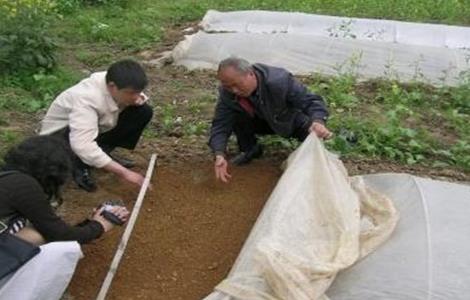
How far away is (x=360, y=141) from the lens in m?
4.84

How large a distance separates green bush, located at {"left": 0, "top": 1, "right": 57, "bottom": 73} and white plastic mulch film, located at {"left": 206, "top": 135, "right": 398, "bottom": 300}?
10.5 ft

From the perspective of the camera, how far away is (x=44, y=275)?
273 cm

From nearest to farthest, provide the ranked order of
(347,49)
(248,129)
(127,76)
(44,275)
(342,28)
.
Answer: (44,275)
(127,76)
(248,129)
(347,49)
(342,28)

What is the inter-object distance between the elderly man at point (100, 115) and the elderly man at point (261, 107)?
18.3 inches

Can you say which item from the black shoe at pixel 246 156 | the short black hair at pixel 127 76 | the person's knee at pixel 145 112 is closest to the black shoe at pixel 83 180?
the person's knee at pixel 145 112

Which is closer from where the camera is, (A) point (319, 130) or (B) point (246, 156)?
(A) point (319, 130)

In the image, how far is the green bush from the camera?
19.5 ft

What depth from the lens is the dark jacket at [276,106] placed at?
3943 mm

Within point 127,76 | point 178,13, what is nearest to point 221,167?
point 127,76

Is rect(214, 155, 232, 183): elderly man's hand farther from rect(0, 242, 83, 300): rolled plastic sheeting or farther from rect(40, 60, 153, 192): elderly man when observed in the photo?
rect(0, 242, 83, 300): rolled plastic sheeting

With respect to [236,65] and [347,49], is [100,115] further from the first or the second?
[347,49]

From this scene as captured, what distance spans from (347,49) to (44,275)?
4484 mm

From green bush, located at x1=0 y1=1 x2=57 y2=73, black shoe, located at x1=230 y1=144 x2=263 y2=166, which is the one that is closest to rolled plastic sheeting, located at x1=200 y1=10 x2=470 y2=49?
green bush, located at x1=0 y1=1 x2=57 y2=73

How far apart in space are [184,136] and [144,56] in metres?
2.15
